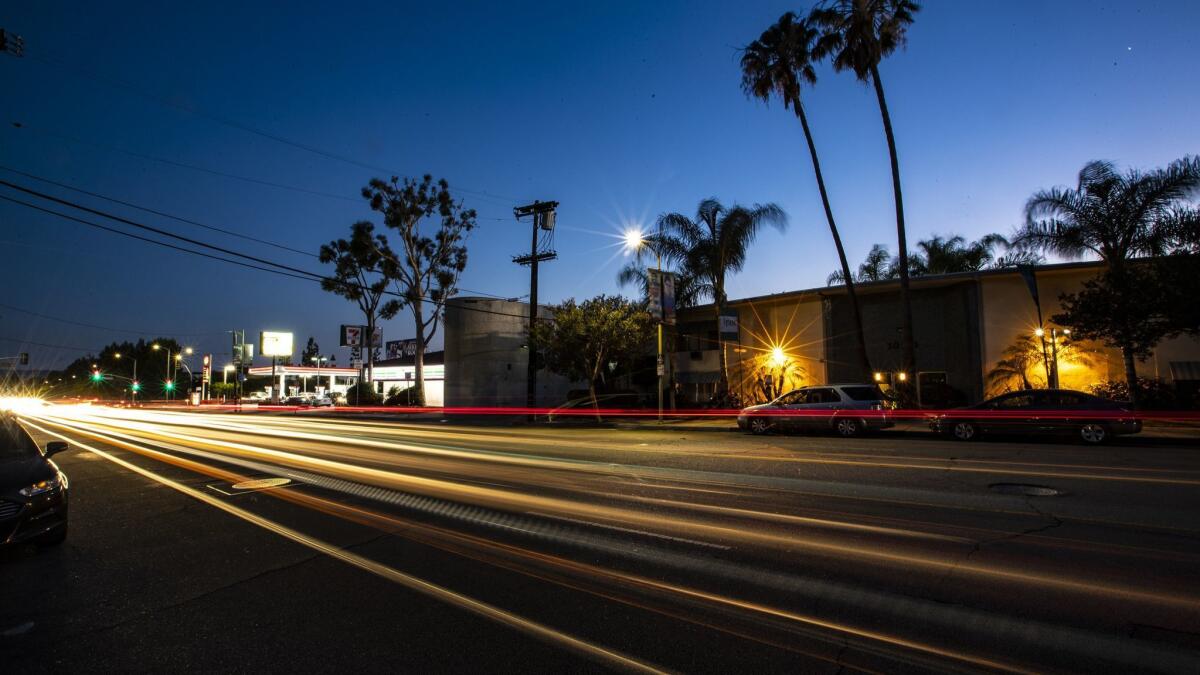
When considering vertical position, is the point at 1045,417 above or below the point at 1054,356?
below

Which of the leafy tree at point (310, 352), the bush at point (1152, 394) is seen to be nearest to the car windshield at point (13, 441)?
the bush at point (1152, 394)

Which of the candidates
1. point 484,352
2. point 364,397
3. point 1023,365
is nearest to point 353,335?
point 364,397

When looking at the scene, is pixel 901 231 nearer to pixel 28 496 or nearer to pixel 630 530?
pixel 630 530

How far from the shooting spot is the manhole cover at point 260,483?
363 inches

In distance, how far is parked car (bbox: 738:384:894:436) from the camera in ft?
55.2

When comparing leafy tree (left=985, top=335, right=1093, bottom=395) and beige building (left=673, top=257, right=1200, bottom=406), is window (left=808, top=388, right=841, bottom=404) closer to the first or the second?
beige building (left=673, top=257, right=1200, bottom=406)

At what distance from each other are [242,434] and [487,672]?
72.3 feet

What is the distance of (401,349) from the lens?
2502 inches

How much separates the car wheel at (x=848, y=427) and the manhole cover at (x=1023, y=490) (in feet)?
29.6

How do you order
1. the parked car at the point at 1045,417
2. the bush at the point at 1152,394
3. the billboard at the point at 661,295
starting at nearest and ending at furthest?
the parked car at the point at 1045,417 < the bush at the point at 1152,394 < the billboard at the point at 661,295

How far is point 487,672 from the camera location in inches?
125

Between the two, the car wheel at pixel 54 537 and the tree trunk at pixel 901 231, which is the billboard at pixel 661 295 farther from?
the car wheel at pixel 54 537

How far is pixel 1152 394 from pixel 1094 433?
9587 mm

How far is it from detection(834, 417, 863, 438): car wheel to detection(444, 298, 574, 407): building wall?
23.5 meters
